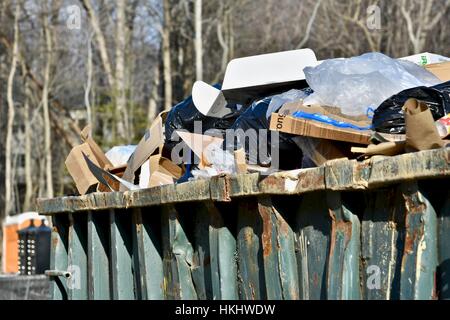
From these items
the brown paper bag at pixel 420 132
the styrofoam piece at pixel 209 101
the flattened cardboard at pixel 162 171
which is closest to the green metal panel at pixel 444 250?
the brown paper bag at pixel 420 132

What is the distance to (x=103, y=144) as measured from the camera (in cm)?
2355

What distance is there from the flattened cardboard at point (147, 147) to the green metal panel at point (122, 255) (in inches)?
16.7

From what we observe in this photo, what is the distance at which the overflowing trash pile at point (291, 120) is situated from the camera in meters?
3.46

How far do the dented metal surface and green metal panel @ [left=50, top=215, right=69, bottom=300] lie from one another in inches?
→ 16.5

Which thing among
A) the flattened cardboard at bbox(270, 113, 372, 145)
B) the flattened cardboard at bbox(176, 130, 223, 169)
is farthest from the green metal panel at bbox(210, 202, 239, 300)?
the flattened cardboard at bbox(176, 130, 223, 169)

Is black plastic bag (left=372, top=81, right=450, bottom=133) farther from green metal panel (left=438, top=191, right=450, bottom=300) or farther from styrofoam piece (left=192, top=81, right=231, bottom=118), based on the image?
styrofoam piece (left=192, top=81, right=231, bottom=118)

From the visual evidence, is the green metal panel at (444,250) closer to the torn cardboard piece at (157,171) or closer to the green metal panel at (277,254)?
the green metal panel at (277,254)

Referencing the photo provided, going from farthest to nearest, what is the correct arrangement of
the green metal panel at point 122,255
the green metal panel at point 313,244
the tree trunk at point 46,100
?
1. the tree trunk at point 46,100
2. the green metal panel at point 122,255
3. the green metal panel at point 313,244

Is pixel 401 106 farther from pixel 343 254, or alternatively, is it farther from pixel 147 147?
pixel 147 147

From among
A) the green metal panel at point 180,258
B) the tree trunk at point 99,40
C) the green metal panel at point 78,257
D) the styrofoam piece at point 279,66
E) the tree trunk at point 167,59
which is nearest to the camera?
the green metal panel at point 180,258

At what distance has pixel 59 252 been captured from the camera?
5.55 m

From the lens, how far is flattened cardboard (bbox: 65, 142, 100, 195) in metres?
5.32

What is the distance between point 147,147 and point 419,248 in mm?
2563
